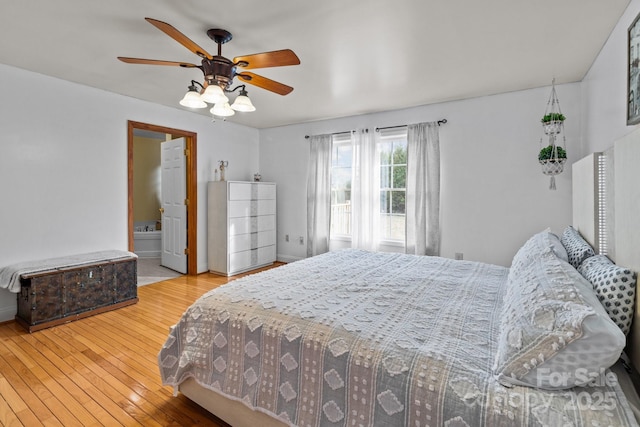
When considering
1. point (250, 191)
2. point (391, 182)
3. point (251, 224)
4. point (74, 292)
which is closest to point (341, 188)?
point (391, 182)

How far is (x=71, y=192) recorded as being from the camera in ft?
11.6

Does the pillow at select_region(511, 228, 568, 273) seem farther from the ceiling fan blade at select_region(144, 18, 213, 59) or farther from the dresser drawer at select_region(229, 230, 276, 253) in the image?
the dresser drawer at select_region(229, 230, 276, 253)

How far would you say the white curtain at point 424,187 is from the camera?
13.8 feet

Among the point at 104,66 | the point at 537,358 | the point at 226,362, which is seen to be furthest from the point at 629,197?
the point at 104,66

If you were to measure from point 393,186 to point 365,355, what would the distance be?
12.2 ft

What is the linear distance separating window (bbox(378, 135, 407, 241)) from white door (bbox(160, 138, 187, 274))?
3165 mm

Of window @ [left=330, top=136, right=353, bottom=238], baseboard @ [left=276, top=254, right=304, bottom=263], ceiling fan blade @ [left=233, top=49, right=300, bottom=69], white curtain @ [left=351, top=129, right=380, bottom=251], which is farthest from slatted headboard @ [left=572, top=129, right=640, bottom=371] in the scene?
baseboard @ [left=276, top=254, right=304, bottom=263]

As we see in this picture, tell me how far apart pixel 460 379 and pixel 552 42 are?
9.54 ft

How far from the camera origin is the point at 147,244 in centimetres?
629

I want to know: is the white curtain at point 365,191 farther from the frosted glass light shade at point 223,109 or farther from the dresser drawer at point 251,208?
the frosted glass light shade at point 223,109

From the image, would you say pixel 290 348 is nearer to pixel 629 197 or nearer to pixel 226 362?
pixel 226 362

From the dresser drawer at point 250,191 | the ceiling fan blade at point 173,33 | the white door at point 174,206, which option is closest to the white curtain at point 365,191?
the dresser drawer at point 250,191

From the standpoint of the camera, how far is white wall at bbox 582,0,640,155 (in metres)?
2.15

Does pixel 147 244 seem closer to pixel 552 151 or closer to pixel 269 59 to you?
pixel 269 59
